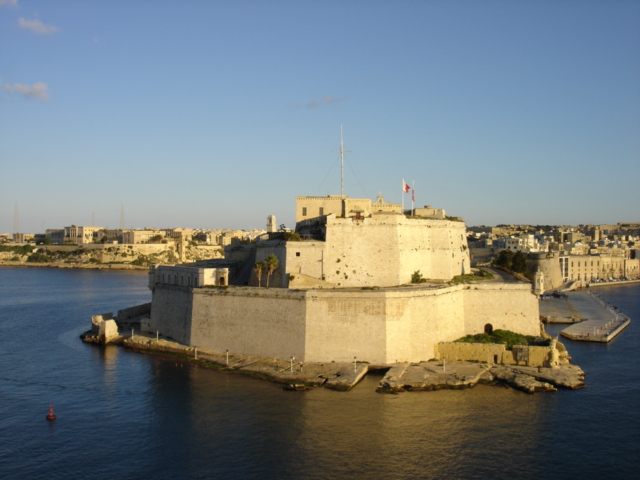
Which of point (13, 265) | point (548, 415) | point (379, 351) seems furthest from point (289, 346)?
point (13, 265)

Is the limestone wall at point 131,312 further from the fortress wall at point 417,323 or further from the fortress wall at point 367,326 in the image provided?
the fortress wall at point 417,323

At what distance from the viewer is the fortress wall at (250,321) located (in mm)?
24781

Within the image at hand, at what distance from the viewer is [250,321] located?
85.7ft

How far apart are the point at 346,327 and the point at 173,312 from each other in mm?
10522

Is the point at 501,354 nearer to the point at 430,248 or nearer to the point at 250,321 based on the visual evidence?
the point at 430,248

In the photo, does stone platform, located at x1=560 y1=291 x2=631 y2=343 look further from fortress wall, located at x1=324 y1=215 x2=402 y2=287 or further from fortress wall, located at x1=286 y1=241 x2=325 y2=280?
fortress wall, located at x1=286 y1=241 x2=325 y2=280

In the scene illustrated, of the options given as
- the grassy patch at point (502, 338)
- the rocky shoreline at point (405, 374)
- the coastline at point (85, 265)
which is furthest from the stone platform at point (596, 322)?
the coastline at point (85, 265)

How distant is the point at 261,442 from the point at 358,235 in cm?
1300

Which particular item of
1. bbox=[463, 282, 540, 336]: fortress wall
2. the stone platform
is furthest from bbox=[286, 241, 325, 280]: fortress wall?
the stone platform

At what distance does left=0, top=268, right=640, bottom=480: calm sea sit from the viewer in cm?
1599

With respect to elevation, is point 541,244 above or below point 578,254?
above

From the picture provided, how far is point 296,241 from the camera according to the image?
92.4ft

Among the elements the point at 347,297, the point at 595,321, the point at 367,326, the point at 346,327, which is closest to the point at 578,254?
the point at 595,321

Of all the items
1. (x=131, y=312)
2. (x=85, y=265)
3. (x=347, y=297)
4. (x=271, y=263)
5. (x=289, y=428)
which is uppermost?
(x=271, y=263)
